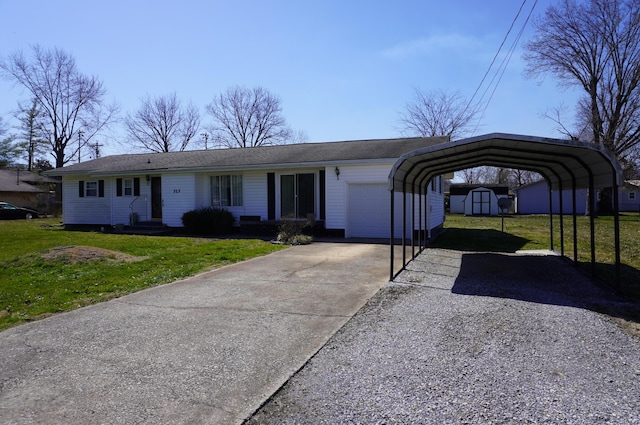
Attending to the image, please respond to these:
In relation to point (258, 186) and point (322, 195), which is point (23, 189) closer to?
point (258, 186)

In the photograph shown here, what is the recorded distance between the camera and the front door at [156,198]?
19.2 metres

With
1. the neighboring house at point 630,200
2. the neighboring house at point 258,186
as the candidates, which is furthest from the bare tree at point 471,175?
the neighboring house at point 258,186

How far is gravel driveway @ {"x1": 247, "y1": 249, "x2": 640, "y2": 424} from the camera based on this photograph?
296 cm

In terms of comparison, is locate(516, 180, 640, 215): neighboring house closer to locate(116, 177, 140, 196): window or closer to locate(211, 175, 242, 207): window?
locate(211, 175, 242, 207): window

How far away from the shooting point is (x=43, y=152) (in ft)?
146

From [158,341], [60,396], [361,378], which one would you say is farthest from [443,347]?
[60,396]

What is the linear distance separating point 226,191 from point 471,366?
1515 centimetres

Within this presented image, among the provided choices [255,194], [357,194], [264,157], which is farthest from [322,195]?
[264,157]

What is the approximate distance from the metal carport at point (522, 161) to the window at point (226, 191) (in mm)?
8612

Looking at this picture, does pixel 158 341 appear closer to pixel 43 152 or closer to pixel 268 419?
pixel 268 419

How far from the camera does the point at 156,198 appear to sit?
63.6 feet

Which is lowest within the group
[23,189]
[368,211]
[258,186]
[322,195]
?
[368,211]

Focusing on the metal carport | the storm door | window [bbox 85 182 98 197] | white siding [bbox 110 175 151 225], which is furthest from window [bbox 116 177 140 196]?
the metal carport

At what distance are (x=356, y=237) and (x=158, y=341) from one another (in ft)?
35.8
